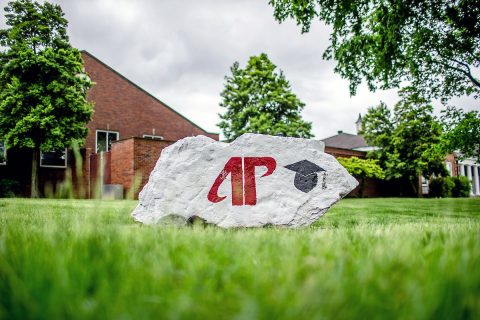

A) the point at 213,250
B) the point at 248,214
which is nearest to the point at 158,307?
the point at 213,250

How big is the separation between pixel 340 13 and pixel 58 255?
9936mm

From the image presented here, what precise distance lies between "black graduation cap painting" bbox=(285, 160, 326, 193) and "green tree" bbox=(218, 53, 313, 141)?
916 inches

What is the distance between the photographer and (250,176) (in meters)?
4.98

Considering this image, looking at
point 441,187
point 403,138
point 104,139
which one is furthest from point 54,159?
point 441,187

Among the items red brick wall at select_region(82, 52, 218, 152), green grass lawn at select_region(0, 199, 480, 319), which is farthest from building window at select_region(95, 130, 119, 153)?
green grass lawn at select_region(0, 199, 480, 319)

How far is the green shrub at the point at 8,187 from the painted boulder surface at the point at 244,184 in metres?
14.4

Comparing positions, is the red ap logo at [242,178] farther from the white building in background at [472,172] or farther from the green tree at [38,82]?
the white building in background at [472,172]

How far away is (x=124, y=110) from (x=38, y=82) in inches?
320

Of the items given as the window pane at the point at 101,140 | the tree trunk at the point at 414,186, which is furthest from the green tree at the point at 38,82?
the tree trunk at the point at 414,186

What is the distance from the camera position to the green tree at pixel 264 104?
28.7 metres

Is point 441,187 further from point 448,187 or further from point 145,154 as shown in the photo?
point 145,154

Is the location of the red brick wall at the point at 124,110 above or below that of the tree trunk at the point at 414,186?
above

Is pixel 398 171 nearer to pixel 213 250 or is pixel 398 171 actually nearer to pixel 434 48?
pixel 434 48

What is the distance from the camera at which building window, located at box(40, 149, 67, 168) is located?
63.1ft
